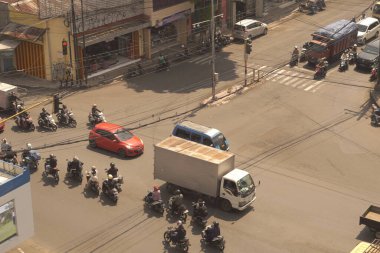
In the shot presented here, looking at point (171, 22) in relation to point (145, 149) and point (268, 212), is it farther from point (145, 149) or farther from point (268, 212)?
point (268, 212)

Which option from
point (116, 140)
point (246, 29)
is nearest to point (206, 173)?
point (116, 140)

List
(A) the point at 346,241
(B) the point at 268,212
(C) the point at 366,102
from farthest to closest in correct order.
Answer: (C) the point at 366,102 < (B) the point at 268,212 < (A) the point at 346,241

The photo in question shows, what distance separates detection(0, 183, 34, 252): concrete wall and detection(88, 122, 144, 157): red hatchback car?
1179 centimetres

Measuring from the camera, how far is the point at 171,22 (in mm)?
61219

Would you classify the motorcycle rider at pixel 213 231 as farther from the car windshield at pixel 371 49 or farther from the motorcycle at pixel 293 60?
the car windshield at pixel 371 49

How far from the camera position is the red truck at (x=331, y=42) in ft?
187

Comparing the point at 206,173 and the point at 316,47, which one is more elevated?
the point at 316,47

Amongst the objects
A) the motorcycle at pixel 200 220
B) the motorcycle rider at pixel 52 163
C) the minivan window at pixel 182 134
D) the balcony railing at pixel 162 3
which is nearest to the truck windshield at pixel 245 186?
the motorcycle at pixel 200 220

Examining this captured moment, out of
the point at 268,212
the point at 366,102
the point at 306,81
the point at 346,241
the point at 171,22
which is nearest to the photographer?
Answer: the point at 346,241

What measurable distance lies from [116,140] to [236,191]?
966 centimetres

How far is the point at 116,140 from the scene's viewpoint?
40719 mm

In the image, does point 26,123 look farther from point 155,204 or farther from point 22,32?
point 155,204

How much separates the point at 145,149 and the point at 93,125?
4.94m

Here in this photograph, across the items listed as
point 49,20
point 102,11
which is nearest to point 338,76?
point 102,11
